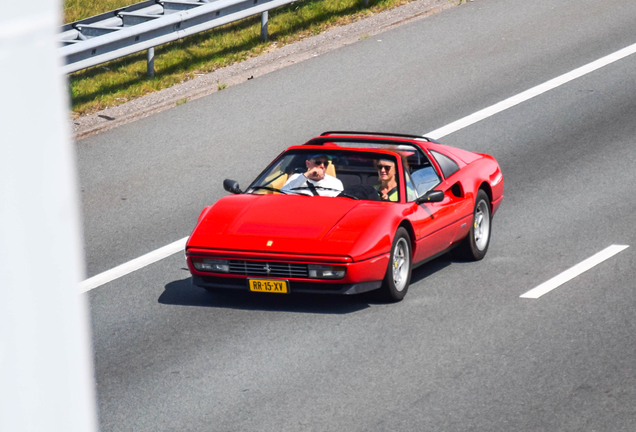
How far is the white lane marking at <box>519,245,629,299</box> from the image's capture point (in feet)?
29.2

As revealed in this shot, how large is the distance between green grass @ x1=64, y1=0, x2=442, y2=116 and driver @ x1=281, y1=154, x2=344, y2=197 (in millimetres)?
6189

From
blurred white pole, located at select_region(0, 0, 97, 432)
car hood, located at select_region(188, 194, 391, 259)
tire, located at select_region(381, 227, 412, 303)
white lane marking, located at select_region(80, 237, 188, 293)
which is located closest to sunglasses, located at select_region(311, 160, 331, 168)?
car hood, located at select_region(188, 194, 391, 259)

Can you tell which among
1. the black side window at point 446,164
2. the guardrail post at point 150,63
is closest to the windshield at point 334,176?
the black side window at point 446,164

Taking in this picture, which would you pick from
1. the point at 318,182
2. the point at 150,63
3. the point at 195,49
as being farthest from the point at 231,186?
the point at 195,49

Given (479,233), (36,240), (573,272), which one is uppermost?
(36,240)

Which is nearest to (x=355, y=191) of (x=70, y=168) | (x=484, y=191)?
(x=484, y=191)

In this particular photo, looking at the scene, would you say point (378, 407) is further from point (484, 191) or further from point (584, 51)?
point (584, 51)

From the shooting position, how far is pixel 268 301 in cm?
890

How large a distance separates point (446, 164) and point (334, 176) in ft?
4.36

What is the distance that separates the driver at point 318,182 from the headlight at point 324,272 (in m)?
1.18

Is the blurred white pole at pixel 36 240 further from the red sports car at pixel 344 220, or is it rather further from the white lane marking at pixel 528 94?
the white lane marking at pixel 528 94

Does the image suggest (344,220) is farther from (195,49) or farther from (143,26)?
A: (195,49)

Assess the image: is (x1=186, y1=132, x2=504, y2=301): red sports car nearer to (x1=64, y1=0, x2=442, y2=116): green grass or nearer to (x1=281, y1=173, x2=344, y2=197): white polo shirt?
(x1=281, y1=173, x2=344, y2=197): white polo shirt

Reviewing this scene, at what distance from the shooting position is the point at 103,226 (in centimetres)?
1107
